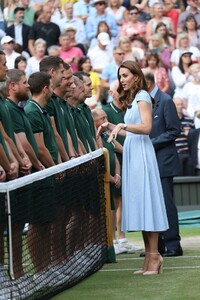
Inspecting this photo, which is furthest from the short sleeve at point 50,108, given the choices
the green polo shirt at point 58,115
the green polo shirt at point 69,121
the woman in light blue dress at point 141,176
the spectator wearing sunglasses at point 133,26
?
the spectator wearing sunglasses at point 133,26

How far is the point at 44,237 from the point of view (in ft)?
31.1

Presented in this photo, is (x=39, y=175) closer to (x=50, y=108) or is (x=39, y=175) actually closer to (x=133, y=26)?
(x=50, y=108)

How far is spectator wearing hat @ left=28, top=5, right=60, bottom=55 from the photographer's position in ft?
73.3

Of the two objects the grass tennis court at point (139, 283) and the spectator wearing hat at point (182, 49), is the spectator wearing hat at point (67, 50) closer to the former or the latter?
the spectator wearing hat at point (182, 49)

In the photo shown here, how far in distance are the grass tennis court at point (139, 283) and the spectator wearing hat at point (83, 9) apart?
1240cm

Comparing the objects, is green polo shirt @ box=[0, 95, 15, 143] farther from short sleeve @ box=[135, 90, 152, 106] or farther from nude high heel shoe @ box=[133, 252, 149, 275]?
nude high heel shoe @ box=[133, 252, 149, 275]

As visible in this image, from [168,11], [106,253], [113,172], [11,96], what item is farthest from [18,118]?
[168,11]

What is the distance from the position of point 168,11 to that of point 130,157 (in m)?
13.8

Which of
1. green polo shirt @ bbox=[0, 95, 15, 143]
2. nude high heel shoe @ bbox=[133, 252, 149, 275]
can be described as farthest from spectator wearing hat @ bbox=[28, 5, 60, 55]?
green polo shirt @ bbox=[0, 95, 15, 143]

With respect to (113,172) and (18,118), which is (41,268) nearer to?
(18,118)

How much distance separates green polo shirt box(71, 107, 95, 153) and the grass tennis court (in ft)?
4.52

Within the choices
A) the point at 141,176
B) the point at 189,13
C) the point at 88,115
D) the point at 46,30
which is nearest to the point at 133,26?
the point at 189,13

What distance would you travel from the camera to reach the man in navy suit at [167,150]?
38.9 ft

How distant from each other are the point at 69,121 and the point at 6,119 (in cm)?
186
